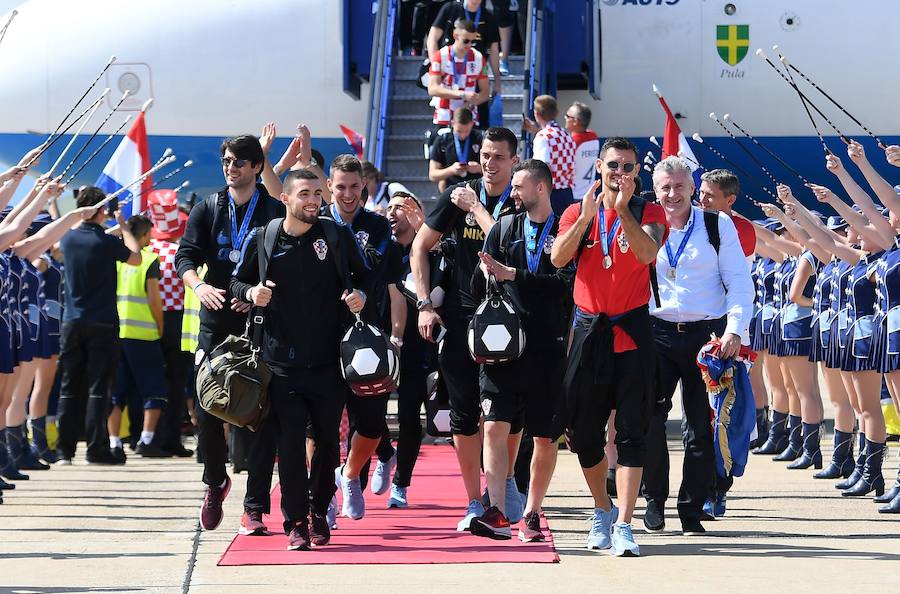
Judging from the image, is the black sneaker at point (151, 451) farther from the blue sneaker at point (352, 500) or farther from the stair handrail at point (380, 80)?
the blue sneaker at point (352, 500)

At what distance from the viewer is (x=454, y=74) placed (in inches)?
490

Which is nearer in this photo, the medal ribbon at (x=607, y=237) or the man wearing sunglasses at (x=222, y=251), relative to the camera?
the medal ribbon at (x=607, y=237)

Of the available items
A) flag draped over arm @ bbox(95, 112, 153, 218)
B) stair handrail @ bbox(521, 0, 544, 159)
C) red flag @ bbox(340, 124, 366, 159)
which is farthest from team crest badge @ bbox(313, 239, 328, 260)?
red flag @ bbox(340, 124, 366, 159)

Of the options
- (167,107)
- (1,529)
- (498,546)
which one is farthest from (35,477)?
(167,107)

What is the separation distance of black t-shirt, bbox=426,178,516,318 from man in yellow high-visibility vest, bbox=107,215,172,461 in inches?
186

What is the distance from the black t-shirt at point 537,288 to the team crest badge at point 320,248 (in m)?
0.82

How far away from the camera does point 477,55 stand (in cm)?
1241

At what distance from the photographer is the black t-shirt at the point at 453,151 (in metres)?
11.0

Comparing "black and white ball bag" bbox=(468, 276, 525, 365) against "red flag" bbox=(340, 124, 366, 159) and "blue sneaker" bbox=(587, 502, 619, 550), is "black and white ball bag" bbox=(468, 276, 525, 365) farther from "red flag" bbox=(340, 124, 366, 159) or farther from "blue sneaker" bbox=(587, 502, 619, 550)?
"red flag" bbox=(340, 124, 366, 159)

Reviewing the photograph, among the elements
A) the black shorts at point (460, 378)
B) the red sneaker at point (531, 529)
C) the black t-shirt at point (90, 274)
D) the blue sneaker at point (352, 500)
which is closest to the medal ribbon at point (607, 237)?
the black shorts at point (460, 378)

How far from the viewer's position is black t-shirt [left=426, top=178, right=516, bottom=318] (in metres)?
6.95

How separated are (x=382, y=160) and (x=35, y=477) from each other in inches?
197

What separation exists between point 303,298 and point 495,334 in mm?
885

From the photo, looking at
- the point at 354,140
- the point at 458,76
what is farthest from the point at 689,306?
the point at 354,140
